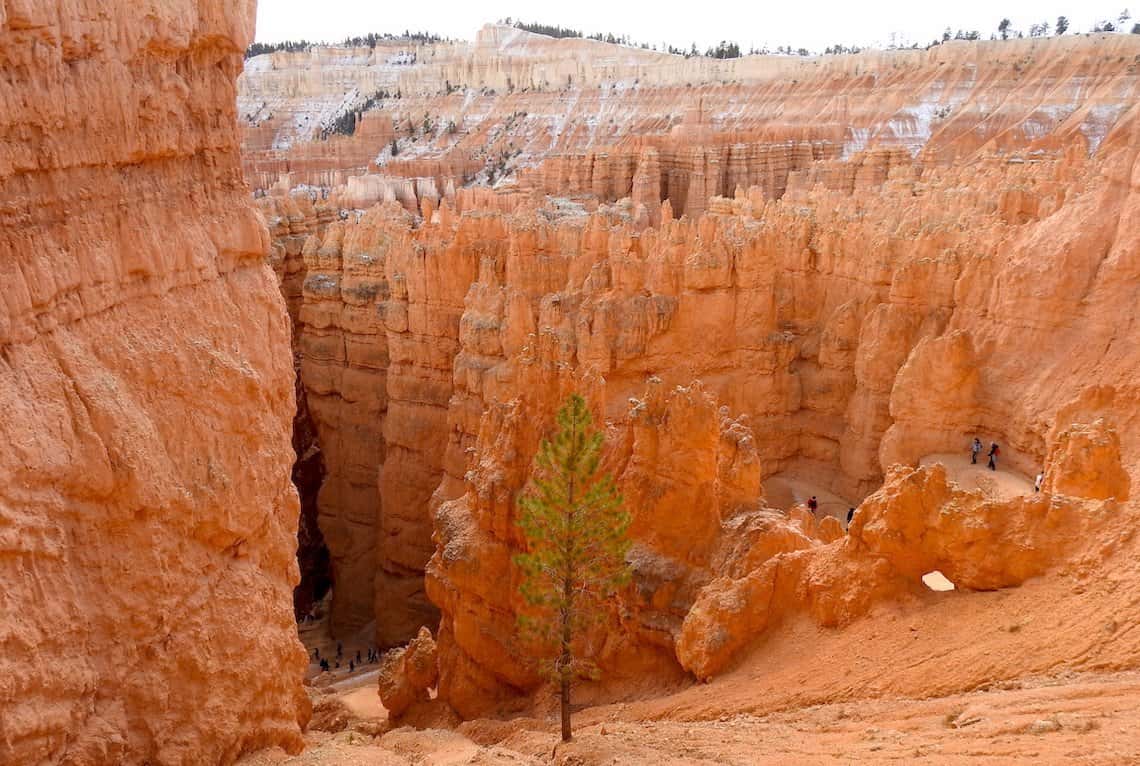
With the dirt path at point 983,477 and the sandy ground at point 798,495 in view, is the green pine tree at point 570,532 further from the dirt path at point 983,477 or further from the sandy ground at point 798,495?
the sandy ground at point 798,495

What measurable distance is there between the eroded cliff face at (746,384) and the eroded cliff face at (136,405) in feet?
15.4

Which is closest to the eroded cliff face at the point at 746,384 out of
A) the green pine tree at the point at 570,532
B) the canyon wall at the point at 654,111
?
the green pine tree at the point at 570,532

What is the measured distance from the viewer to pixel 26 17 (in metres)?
5.84

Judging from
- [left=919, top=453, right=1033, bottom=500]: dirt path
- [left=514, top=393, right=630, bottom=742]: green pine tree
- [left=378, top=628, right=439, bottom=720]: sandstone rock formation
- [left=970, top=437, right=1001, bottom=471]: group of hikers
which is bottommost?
[left=378, top=628, right=439, bottom=720]: sandstone rock formation

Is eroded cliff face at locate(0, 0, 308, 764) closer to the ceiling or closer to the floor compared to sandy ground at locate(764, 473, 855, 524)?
closer to the ceiling

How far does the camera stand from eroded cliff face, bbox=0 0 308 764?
5.93m

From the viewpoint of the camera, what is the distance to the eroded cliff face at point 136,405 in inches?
233

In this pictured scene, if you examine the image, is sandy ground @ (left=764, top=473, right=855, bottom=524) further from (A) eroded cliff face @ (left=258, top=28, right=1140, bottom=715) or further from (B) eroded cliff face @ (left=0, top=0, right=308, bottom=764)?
(B) eroded cliff face @ (left=0, top=0, right=308, bottom=764)

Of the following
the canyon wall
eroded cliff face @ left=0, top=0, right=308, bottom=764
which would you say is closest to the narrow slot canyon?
eroded cliff face @ left=0, top=0, right=308, bottom=764

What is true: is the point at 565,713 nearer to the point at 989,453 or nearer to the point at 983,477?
the point at 983,477

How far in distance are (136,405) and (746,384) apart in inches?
581

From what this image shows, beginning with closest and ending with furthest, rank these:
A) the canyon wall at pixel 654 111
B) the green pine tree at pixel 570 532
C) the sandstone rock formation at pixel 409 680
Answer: the green pine tree at pixel 570 532 < the sandstone rock formation at pixel 409 680 < the canyon wall at pixel 654 111

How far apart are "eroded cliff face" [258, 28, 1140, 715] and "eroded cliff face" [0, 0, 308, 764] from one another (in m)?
4.69

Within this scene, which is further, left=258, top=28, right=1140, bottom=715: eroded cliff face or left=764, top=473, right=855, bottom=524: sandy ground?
left=764, top=473, right=855, bottom=524: sandy ground
